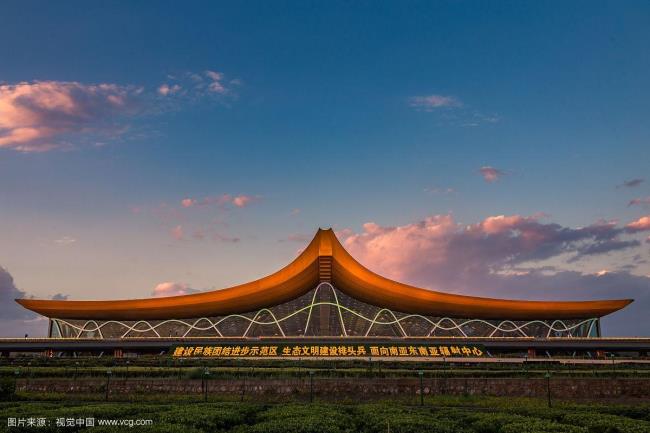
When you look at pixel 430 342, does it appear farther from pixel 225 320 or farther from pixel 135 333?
pixel 135 333

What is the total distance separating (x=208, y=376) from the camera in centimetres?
1838

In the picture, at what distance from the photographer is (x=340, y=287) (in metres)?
37.6

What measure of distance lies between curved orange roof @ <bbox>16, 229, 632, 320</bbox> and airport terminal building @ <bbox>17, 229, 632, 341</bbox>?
7 cm

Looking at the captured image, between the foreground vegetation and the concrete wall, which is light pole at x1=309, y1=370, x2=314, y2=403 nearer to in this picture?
the concrete wall

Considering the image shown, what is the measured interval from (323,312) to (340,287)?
2.10m

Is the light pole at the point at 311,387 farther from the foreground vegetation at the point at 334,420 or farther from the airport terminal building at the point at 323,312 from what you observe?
the airport terminal building at the point at 323,312

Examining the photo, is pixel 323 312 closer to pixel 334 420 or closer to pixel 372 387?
pixel 372 387

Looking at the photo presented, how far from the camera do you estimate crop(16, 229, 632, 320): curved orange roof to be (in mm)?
35594

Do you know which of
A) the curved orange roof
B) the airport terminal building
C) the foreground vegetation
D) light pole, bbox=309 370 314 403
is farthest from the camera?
the airport terminal building

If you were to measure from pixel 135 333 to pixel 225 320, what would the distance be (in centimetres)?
644

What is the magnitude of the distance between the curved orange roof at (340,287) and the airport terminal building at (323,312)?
0.22ft

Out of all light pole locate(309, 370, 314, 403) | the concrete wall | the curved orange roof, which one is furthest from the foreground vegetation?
the curved orange roof

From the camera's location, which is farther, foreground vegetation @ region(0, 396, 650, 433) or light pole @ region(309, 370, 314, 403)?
light pole @ region(309, 370, 314, 403)

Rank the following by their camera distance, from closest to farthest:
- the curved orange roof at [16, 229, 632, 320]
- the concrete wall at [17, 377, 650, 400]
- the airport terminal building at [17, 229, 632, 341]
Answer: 1. the concrete wall at [17, 377, 650, 400]
2. the curved orange roof at [16, 229, 632, 320]
3. the airport terminal building at [17, 229, 632, 341]
